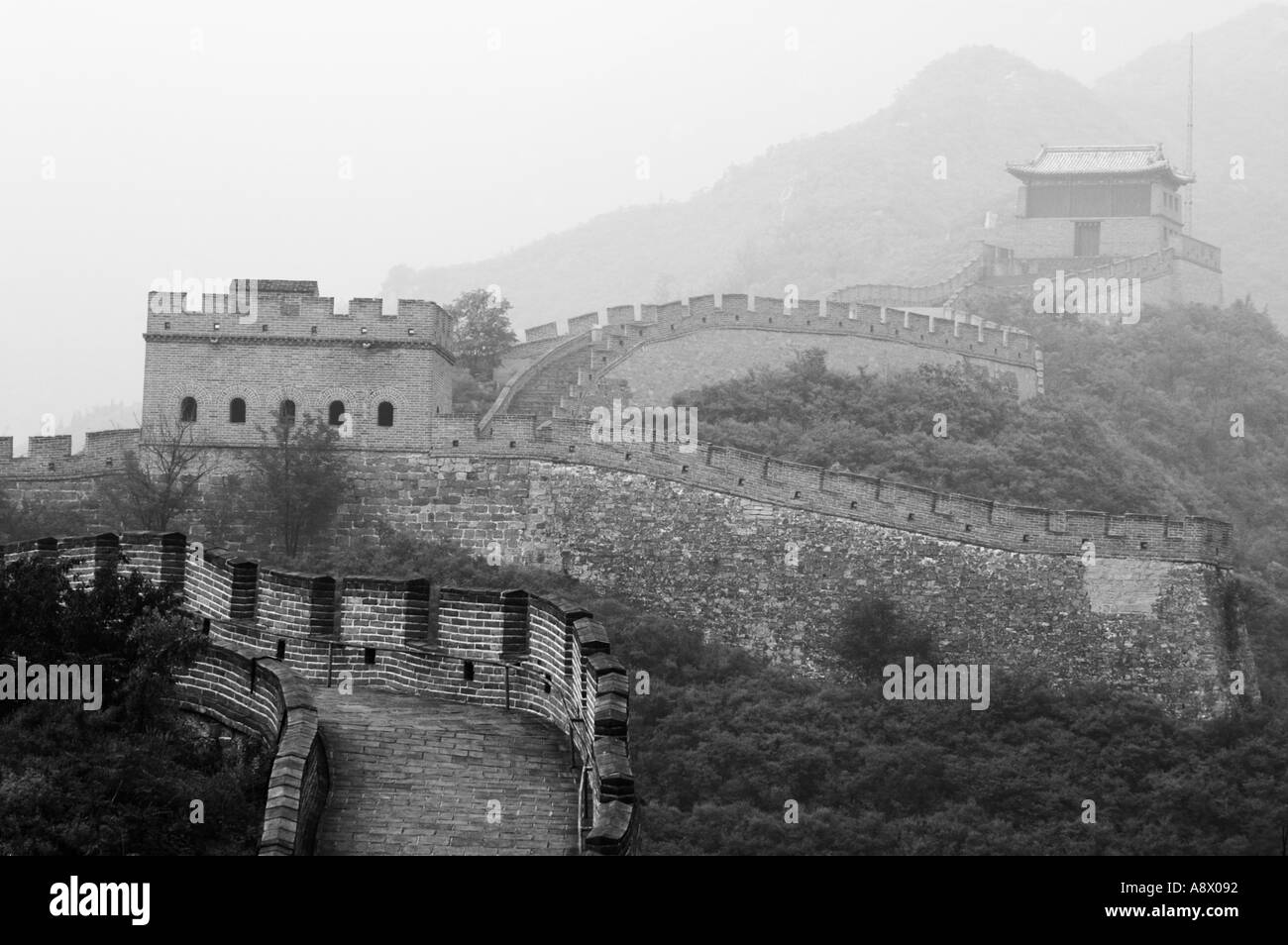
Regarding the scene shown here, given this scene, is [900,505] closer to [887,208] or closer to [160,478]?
[160,478]

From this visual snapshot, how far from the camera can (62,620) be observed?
14.5 meters

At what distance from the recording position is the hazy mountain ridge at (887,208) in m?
84.4

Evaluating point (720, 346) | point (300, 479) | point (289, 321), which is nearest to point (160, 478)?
point (300, 479)

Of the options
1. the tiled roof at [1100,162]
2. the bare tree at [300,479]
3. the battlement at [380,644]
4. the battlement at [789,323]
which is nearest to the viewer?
the battlement at [380,644]

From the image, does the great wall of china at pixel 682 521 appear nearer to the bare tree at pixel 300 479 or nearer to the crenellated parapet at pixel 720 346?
the bare tree at pixel 300 479

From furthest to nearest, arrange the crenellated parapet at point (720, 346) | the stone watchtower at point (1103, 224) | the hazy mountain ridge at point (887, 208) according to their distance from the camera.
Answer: the hazy mountain ridge at point (887, 208) → the stone watchtower at point (1103, 224) → the crenellated parapet at point (720, 346)

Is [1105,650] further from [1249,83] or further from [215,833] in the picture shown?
[1249,83]

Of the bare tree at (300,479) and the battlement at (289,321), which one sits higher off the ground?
the battlement at (289,321)

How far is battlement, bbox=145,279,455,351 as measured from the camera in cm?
3812

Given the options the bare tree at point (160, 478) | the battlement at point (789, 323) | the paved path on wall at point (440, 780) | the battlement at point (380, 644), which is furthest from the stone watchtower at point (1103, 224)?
the paved path on wall at point (440, 780)

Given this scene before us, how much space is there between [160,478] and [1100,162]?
115ft

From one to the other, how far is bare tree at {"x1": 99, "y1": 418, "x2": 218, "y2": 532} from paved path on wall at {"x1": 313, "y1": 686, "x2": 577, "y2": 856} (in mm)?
23367

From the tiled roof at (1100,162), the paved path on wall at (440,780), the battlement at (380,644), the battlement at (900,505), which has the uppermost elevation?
the tiled roof at (1100,162)

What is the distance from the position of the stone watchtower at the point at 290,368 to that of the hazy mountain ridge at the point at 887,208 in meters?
35.0
